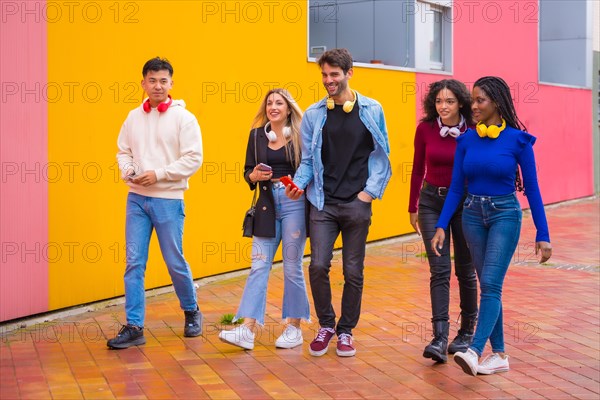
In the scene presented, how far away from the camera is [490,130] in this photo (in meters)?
6.18

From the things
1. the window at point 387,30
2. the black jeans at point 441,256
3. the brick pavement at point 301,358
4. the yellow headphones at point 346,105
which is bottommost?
the brick pavement at point 301,358

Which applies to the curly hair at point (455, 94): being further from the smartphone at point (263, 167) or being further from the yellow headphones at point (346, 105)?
the smartphone at point (263, 167)

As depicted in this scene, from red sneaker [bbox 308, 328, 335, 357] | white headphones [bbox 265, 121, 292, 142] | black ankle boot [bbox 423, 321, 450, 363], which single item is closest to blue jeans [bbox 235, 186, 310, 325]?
red sneaker [bbox 308, 328, 335, 357]

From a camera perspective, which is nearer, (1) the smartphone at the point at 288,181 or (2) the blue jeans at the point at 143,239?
(1) the smartphone at the point at 288,181

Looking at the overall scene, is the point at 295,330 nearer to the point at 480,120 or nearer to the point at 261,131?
the point at 261,131

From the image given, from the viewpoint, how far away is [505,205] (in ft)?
20.3

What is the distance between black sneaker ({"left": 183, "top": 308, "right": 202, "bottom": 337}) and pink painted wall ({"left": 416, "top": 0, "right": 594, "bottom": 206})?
6567mm

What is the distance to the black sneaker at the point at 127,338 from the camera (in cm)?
687

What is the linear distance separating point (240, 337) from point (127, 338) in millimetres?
793

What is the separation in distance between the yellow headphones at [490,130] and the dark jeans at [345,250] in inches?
39.6

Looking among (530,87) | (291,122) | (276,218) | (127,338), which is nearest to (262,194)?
(276,218)

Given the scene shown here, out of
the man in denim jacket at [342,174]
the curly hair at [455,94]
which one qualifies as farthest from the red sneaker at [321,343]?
the curly hair at [455,94]

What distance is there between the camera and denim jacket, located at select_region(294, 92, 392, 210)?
676 centimetres

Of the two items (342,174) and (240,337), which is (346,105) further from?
(240,337)
